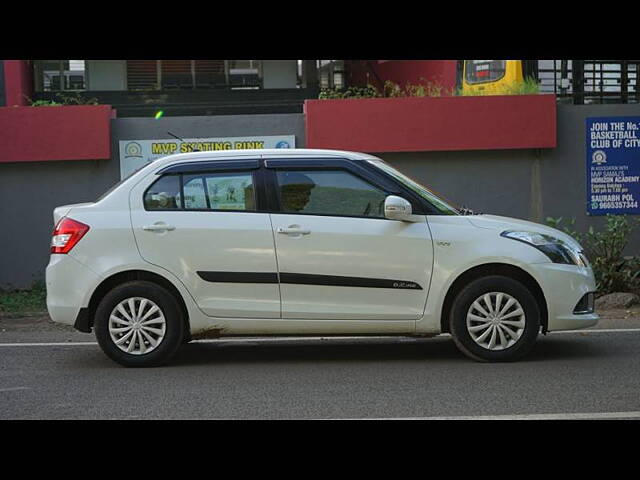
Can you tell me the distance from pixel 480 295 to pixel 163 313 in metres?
2.47

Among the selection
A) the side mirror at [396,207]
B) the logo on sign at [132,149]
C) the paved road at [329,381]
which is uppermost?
the logo on sign at [132,149]

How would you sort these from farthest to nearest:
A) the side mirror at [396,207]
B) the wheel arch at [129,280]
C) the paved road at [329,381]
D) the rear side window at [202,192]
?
the rear side window at [202,192], the wheel arch at [129,280], the side mirror at [396,207], the paved road at [329,381]

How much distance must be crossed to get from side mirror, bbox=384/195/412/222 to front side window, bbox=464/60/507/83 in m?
9.41

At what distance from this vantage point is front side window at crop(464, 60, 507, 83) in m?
16.8

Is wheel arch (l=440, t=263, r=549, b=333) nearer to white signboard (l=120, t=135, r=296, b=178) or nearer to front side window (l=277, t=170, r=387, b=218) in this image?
front side window (l=277, t=170, r=387, b=218)

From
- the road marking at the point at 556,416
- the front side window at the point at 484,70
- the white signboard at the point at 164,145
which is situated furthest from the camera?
the front side window at the point at 484,70

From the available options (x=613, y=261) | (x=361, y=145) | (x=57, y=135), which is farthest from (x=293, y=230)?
(x=57, y=135)

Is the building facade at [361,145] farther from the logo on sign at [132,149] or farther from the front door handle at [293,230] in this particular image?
the front door handle at [293,230]

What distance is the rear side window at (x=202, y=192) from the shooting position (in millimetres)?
8031

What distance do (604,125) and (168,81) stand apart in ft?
42.4

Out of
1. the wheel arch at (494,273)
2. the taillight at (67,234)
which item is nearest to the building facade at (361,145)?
the taillight at (67,234)

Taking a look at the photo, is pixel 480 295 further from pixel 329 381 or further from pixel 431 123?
pixel 431 123
